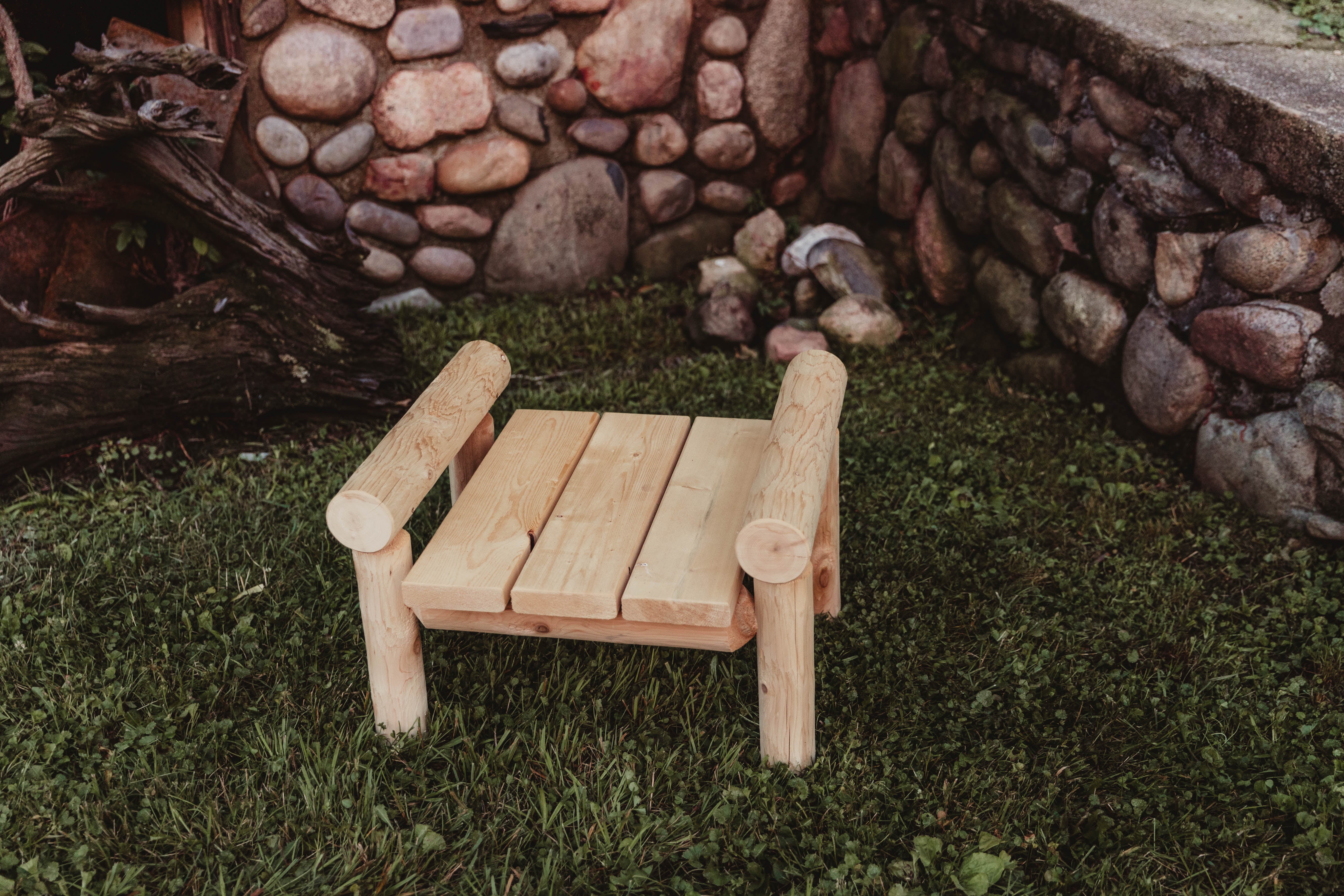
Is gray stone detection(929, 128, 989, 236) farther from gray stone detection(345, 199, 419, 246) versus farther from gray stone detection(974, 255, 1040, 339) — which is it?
gray stone detection(345, 199, 419, 246)

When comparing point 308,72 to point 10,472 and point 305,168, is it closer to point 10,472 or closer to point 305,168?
point 305,168

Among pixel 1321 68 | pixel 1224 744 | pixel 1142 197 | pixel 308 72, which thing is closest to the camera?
pixel 1224 744

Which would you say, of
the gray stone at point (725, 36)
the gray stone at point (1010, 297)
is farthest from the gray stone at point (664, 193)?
the gray stone at point (1010, 297)

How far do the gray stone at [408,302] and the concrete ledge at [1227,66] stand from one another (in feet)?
7.44

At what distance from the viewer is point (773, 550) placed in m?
1.67

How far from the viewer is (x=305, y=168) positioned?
3.78m

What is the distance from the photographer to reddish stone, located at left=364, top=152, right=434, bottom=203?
386 cm

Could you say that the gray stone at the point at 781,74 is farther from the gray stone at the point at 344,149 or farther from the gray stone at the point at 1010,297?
the gray stone at the point at 344,149

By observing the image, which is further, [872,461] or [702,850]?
[872,461]

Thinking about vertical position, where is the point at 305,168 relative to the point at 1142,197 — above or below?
below

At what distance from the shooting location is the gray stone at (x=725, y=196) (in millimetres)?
4297

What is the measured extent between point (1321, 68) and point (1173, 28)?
1.39 feet

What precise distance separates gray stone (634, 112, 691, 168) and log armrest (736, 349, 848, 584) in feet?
7.33

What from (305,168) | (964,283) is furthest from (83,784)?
(964,283)
